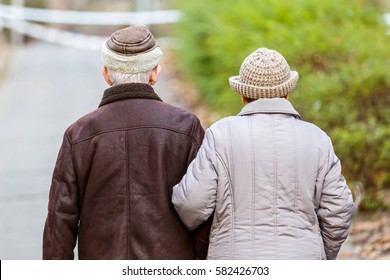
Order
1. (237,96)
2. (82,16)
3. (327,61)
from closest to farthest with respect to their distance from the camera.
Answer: (327,61), (237,96), (82,16)

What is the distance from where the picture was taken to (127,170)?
3.83 metres

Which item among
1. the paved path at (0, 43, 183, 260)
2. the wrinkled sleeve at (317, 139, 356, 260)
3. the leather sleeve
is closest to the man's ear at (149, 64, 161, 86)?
the leather sleeve

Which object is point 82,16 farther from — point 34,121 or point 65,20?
point 34,121

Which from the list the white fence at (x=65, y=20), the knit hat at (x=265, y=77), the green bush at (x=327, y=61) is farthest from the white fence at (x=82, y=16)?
the knit hat at (x=265, y=77)

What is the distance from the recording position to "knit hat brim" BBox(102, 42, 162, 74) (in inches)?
Result: 149

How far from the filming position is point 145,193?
12.6 ft

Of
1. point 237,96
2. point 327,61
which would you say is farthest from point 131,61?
point 237,96

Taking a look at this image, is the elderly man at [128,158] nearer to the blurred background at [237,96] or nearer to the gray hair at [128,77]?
the gray hair at [128,77]

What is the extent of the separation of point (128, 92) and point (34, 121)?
24.6 ft

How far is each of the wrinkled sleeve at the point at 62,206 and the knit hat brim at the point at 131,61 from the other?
1.26 feet

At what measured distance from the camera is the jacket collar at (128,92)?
3.82 metres

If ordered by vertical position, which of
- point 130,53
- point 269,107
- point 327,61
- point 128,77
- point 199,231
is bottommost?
point 199,231
